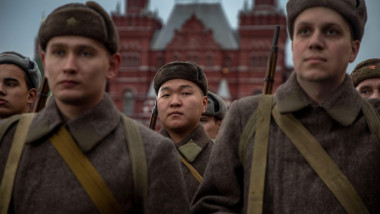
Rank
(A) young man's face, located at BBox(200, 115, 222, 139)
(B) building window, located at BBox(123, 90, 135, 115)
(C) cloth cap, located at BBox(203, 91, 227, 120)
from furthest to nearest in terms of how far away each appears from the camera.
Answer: (B) building window, located at BBox(123, 90, 135, 115) < (C) cloth cap, located at BBox(203, 91, 227, 120) < (A) young man's face, located at BBox(200, 115, 222, 139)

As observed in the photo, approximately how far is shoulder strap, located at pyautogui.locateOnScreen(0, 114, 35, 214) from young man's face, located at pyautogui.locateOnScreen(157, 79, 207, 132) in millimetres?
1650

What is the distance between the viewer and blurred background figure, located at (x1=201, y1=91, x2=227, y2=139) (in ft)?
17.3

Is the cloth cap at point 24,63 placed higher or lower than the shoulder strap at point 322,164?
higher

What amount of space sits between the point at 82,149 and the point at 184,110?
68.2 inches

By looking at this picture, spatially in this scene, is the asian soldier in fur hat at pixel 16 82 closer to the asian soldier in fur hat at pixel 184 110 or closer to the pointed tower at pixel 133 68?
the asian soldier in fur hat at pixel 184 110

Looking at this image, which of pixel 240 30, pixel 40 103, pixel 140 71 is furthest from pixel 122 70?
pixel 40 103

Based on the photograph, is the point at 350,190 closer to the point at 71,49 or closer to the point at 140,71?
the point at 71,49

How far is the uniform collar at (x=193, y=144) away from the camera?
3936mm

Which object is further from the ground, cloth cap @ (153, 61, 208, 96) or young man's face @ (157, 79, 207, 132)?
cloth cap @ (153, 61, 208, 96)

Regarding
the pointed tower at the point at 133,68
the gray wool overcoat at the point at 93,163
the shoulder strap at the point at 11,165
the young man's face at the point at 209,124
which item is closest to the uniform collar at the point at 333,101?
the gray wool overcoat at the point at 93,163

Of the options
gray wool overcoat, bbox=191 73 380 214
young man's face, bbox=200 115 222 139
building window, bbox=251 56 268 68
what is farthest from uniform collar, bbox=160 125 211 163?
building window, bbox=251 56 268 68

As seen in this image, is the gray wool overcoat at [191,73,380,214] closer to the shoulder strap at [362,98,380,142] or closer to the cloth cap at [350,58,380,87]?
the shoulder strap at [362,98,380,142]

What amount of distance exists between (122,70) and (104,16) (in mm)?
42199

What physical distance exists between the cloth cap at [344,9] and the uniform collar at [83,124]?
3.02 ft
